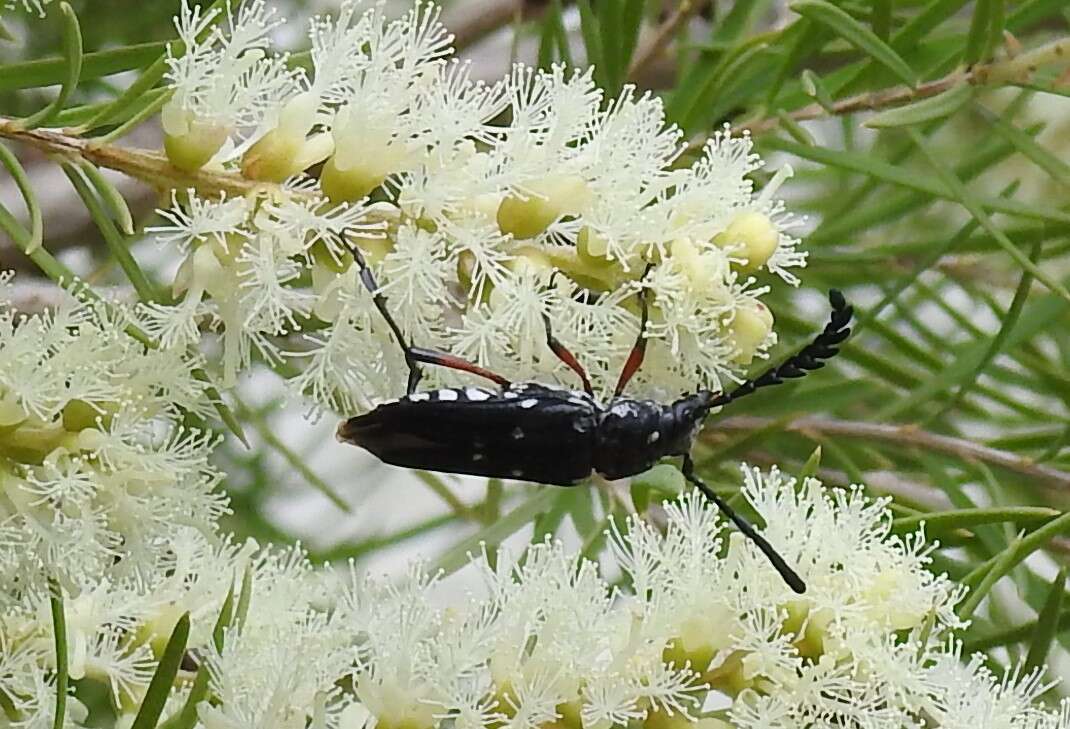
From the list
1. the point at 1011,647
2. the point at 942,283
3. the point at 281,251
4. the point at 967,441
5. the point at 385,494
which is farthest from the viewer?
the point at 385,494

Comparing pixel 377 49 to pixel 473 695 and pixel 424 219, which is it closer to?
pixel 424 219

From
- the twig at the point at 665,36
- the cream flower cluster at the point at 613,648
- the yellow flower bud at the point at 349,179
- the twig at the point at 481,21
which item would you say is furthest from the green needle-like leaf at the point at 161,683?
the twig at the point at 481,21

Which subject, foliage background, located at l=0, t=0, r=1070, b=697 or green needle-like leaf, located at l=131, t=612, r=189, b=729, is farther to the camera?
foliage background, located at l=0, t=0, r=1070, b=697

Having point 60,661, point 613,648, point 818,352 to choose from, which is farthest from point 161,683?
point 818,352

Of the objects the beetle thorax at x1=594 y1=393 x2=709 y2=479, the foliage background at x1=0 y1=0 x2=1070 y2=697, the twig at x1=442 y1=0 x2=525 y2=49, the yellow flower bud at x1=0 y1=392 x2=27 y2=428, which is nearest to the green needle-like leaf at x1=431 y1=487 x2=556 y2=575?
the foliage background at x1=0 y1=0 x2=1070 y2=697

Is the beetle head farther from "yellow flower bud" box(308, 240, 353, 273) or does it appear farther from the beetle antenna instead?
"yellow flower bud" box(308, 240, 353, 273)

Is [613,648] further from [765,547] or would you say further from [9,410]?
→ [9,410]

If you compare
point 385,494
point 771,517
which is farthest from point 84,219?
point 385,494
